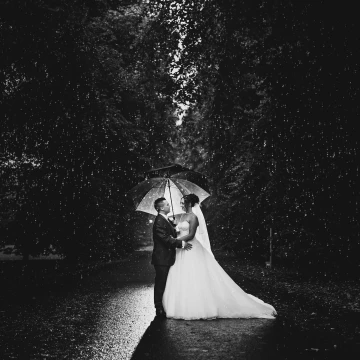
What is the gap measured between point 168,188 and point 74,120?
20.3 ft

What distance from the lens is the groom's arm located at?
346 inches

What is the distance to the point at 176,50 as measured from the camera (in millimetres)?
13797

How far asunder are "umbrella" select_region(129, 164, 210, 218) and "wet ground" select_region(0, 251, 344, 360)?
1968 millimetres

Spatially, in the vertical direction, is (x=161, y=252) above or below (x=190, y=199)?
below

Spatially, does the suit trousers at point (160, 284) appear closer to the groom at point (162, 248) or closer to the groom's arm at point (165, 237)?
the groom at point (162, 248)

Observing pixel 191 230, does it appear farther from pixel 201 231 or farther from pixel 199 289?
pixel 199 289

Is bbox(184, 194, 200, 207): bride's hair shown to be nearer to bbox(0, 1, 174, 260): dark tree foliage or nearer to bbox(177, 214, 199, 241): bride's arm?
bbox(177, 214, 199, 241): bride's arm

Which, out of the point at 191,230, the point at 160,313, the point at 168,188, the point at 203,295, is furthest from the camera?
the point at 168,188

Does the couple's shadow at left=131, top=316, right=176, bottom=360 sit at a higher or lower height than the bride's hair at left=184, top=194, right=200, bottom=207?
lower

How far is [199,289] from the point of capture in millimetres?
8766

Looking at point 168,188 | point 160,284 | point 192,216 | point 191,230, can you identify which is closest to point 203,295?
point 160,284

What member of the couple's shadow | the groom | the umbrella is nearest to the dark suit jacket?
the groom

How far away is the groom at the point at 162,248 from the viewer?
8.86 m

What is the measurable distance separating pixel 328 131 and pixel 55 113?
728cm
